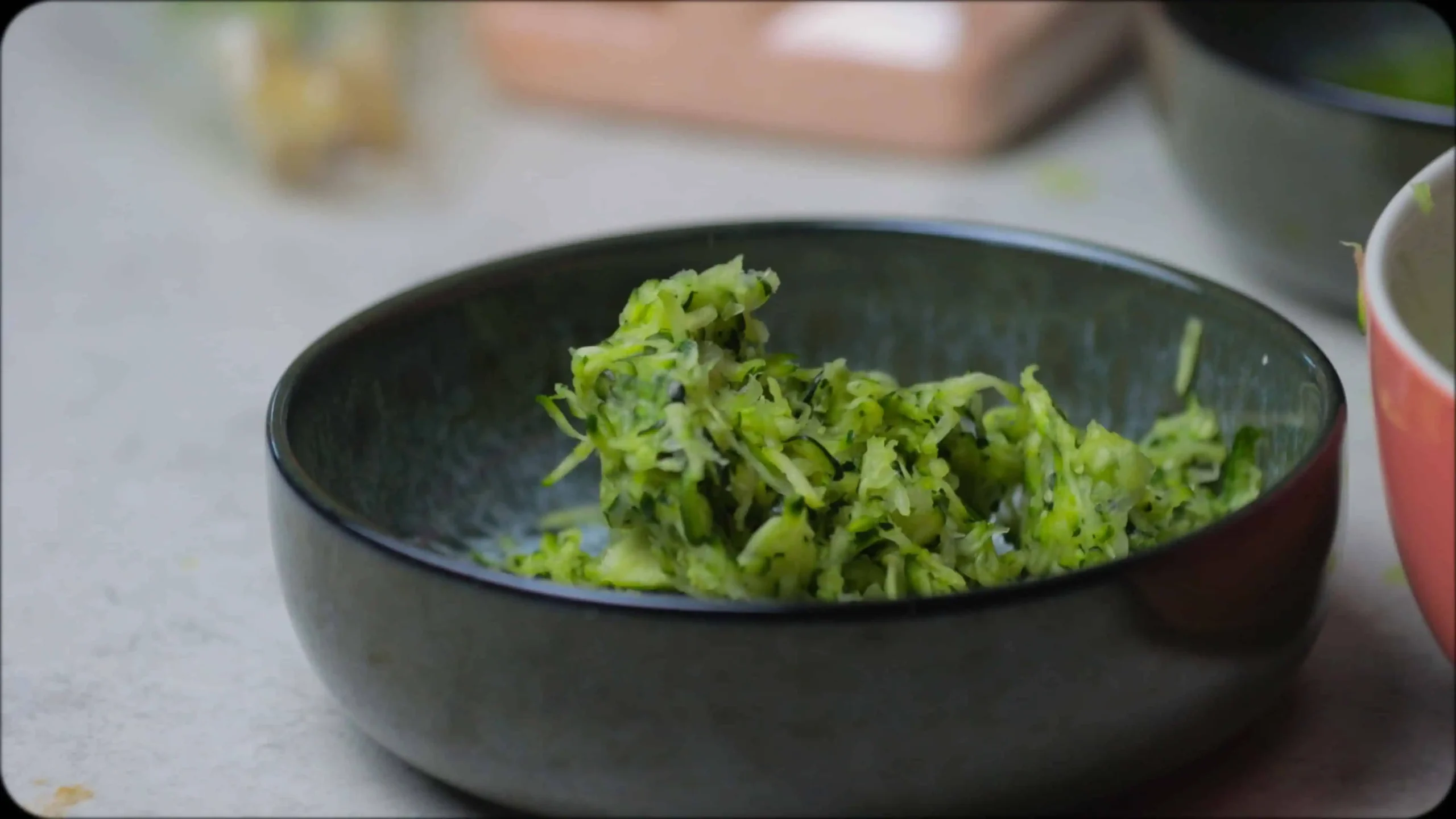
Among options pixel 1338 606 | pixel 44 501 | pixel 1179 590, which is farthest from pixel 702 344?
pixel 44 501

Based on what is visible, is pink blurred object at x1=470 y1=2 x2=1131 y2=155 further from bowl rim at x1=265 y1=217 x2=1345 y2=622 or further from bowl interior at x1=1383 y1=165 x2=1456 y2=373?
bowl interior at x1=1383 y1=165 x2=1456 y2=373

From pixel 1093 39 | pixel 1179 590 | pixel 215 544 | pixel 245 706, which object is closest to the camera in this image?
pixel 1179 590

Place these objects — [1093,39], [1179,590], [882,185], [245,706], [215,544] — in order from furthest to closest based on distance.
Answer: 1. [1093,39]
2. [882,185]
3. [215,544]
4. [245,706]
5. [1179,590]

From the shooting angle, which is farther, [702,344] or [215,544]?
[215,544]

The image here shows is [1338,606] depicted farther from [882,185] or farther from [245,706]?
[882,185]

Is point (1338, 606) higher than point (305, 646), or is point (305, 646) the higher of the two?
point (305, 646)

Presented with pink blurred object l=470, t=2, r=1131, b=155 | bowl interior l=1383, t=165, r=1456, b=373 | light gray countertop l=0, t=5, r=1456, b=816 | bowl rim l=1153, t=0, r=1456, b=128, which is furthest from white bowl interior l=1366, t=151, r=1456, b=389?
pink blurred object l=470, t=2, r=1131, b=155
